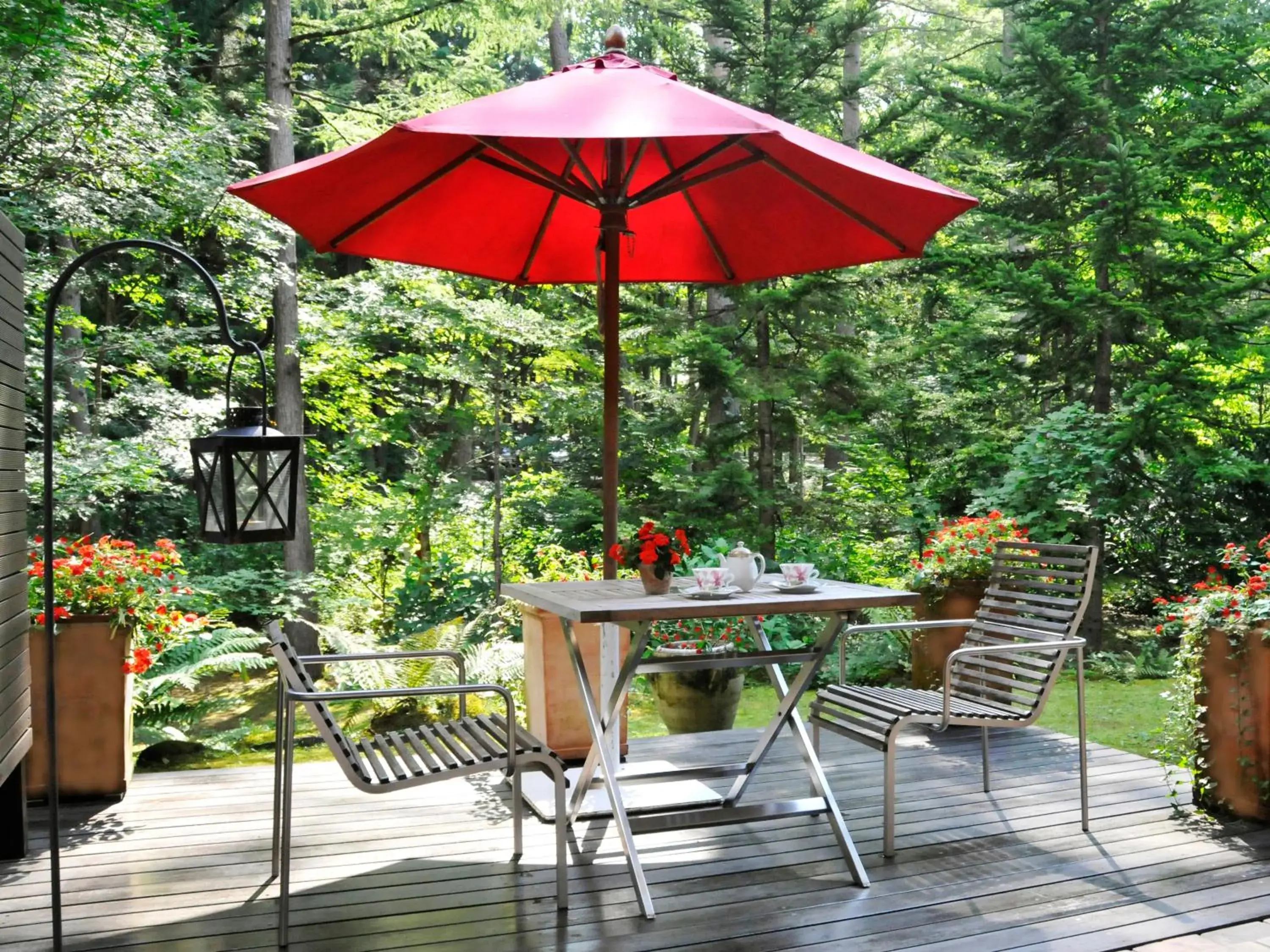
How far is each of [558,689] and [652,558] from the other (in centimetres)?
141

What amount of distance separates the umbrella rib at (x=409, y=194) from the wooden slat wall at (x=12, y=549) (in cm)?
110

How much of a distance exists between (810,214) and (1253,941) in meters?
2.99

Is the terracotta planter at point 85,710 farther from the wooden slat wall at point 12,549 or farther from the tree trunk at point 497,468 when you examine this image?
the tree trunk at point 497,468

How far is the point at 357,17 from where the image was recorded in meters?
9.76

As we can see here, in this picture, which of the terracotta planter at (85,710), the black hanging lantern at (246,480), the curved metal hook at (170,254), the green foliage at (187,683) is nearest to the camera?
the curved metal hook at (170,254)

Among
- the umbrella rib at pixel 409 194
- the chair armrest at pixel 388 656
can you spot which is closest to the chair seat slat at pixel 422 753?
the chair armrest at pixel 388 656

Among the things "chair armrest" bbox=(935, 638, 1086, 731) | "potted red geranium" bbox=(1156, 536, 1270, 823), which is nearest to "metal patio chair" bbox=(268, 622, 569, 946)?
"chair armrest" bbox=(935, 638, 1086, 731)

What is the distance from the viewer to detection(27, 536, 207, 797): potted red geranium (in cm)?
418

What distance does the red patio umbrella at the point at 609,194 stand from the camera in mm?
3008

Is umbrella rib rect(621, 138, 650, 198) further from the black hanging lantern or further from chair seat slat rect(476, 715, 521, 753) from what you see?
chair seat slat rect(476, 715, 521, 753)

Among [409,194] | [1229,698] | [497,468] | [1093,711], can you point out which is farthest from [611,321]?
[497,468]

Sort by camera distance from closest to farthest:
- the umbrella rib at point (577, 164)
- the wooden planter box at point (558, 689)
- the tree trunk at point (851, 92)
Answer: the umbrella rib at point (577, 164) → the wooden planter box at point (558, 689) → the tree trunk at point (851, 92)

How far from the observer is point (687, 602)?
328cm

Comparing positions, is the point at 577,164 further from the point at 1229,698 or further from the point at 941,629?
the point at 941,629
